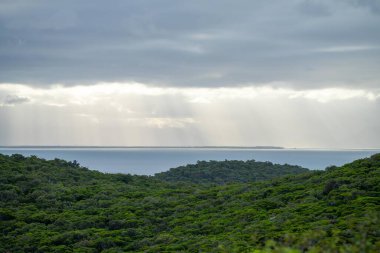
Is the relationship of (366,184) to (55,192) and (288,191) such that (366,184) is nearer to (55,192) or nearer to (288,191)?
(288,191)

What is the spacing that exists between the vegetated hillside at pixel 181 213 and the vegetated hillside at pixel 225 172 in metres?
36.7

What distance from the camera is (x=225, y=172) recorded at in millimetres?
93375

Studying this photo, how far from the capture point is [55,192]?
4847 cm

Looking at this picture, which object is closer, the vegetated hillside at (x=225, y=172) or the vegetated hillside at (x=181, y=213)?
the vegetated hillside at (x=181, y=213)

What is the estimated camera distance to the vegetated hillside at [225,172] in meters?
88.8

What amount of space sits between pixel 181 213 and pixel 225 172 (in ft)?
175

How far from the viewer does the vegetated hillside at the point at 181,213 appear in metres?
29.4

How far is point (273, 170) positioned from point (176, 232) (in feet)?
205

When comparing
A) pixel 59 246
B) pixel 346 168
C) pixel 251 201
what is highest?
pixel 346 168

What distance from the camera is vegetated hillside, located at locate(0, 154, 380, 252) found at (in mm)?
29422

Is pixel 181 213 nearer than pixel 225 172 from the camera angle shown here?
Yes

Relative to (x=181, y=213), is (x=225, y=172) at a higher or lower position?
higher

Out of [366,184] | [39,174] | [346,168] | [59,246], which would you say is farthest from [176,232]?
[39,174]

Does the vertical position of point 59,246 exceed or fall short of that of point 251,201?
Answer: it falls short
